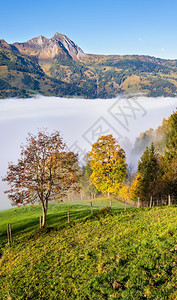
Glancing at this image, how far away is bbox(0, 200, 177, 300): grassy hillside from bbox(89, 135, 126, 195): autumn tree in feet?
88.4

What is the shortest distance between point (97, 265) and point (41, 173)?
16.3 metres

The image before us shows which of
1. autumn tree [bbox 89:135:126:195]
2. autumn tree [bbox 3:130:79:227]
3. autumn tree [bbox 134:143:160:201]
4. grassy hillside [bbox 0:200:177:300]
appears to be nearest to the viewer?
grassy hillside [bbox 0:200:177:300]

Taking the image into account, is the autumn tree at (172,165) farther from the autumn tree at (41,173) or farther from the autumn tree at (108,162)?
the autumn tree at (41,173)

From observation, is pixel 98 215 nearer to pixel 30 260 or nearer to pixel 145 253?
pixel 30 260

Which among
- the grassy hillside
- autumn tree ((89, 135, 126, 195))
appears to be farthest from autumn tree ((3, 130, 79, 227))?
autumn tree ((89, 135, 126, 195))

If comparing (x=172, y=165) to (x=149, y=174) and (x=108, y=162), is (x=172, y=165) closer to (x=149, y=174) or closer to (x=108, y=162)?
(x=149, y=174)

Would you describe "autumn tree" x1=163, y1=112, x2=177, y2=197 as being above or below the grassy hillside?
above

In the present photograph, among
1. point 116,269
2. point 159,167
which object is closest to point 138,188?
point 159,167

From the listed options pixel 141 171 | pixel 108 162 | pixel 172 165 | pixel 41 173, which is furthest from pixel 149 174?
pixel 41 173

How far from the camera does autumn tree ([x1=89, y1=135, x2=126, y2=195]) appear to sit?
48812 millimetres

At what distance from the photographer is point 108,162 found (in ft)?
163

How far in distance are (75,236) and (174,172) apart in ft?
118

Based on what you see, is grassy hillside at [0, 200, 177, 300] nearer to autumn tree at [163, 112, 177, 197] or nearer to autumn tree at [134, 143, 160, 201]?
autumn tree at [163, 112, 177, 197]

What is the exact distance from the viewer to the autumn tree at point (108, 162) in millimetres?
48812
